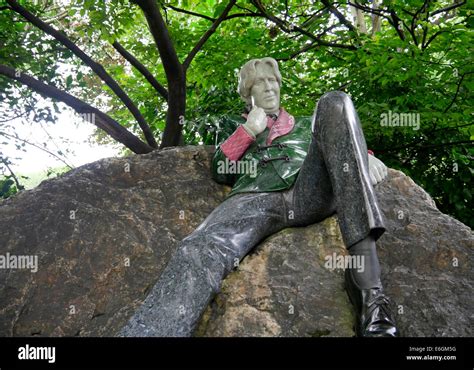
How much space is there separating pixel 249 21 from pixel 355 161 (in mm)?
4193

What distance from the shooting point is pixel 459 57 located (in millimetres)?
4727

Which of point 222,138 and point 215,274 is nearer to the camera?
point 215,274

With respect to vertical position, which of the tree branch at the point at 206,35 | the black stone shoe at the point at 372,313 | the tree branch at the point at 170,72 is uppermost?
the tree branch at the point at 206,35

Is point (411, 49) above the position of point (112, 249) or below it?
above

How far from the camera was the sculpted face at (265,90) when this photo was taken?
3.83 meters

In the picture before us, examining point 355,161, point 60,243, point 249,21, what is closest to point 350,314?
point 355,161

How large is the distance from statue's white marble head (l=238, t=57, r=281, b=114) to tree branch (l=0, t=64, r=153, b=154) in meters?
1.72

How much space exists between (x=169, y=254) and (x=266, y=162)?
2.86 ft

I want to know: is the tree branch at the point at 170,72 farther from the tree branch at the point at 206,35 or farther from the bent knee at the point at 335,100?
the bent knee at the point at 335,100

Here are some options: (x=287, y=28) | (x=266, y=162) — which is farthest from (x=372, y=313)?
(x=287, y=28)

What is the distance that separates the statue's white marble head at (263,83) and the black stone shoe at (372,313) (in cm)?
168

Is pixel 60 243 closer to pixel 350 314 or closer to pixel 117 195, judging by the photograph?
pixel 117 195

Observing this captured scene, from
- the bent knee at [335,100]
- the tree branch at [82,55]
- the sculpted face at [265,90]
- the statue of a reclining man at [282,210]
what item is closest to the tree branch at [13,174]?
the tree branch at [82,55]

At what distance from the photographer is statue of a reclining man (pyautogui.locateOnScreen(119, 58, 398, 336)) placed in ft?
8.04
